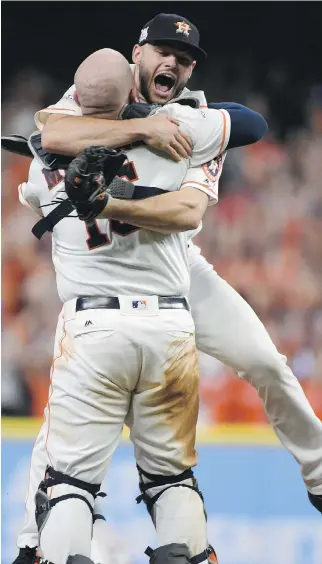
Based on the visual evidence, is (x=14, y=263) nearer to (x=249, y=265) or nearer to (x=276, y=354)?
(x=249, y=265)

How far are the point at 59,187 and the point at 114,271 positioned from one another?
300 millimetres

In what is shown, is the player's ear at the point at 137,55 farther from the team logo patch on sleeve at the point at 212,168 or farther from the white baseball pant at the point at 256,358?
the white baseball pant at the point at 256,358

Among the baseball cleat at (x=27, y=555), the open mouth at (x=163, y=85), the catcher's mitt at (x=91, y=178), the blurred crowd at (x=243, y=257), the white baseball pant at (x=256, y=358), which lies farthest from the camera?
the blurred crowd at (x=243, y=257)

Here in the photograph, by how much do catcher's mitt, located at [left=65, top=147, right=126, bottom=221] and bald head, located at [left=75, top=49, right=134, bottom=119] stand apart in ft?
0.78

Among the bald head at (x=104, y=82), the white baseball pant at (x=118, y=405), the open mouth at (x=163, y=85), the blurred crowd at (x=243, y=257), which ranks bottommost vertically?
the blurred crowd at (x=243, y=257)

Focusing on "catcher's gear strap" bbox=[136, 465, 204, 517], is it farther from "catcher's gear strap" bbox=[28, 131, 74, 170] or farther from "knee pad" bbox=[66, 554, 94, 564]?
"catcher's gear strap" bbox=[28, 131, 74, 170]

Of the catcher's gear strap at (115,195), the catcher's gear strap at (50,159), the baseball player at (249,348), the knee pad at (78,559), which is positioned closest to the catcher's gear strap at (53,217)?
the catcher's gear strap at (115,195)

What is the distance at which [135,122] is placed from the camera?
9.64 ft

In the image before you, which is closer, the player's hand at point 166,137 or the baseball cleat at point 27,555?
the player's hand at point 166,137

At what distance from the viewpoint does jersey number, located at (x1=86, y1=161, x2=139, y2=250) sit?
2.96 meters

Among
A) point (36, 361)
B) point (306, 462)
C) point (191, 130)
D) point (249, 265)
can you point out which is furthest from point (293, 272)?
point (191, 130)

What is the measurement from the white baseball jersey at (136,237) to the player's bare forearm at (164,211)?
0.06 m

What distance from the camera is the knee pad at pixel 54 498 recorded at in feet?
9.55

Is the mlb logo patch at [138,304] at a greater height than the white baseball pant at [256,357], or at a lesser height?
greater
